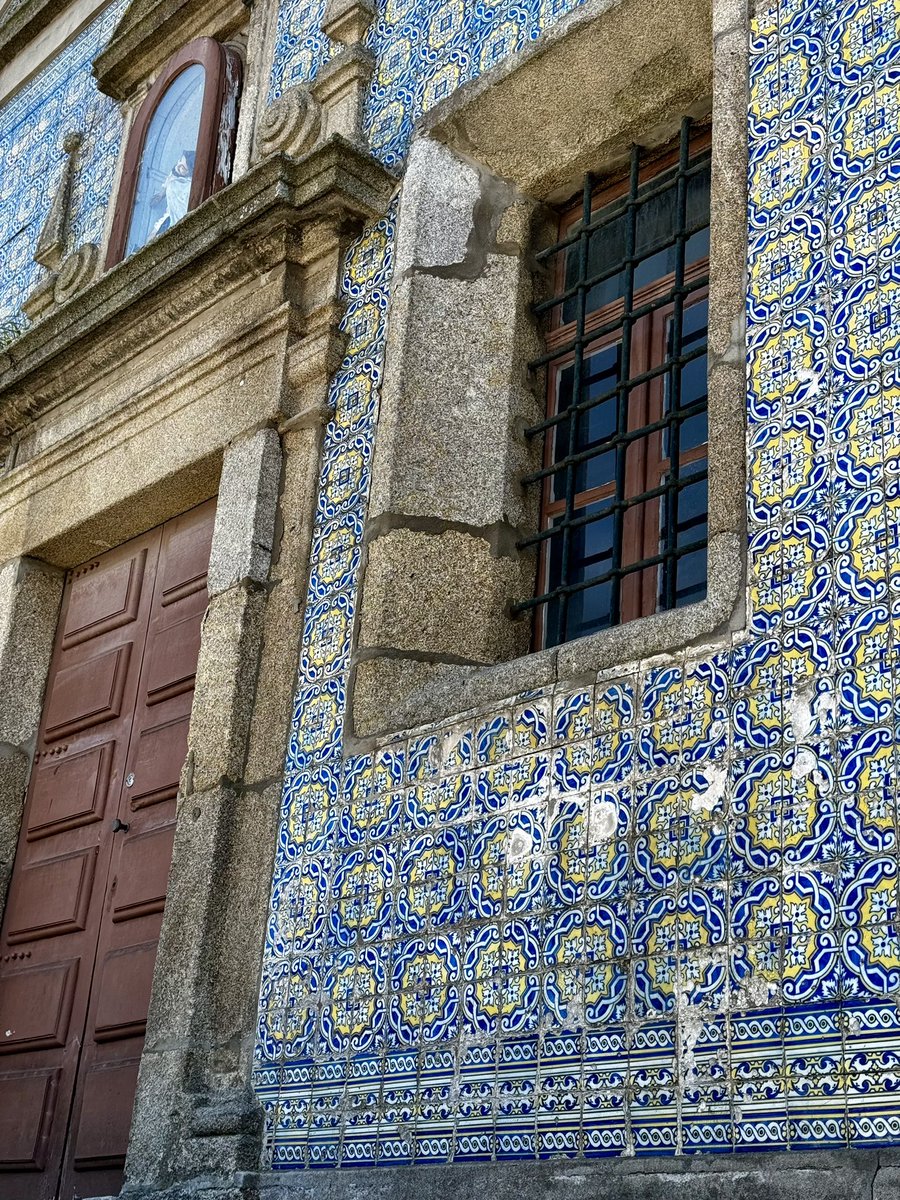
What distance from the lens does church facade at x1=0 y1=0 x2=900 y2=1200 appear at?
320 centimetres

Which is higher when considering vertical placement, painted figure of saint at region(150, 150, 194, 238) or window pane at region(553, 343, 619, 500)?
painted figure of saint at region(150, 150, 194, 238)

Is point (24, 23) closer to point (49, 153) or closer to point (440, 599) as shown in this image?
point (49, 153)

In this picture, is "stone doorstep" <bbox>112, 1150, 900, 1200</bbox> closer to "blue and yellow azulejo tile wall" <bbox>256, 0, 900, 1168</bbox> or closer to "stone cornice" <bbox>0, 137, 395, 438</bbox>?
"blue and yellow azulejo tile wall" <bbox>256, 0, 900, 1168</bbox>

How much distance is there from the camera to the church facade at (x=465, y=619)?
3.20m

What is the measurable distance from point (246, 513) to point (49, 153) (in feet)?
11.2

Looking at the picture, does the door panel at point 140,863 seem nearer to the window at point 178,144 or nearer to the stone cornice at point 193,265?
the stone cornice at point 193,265

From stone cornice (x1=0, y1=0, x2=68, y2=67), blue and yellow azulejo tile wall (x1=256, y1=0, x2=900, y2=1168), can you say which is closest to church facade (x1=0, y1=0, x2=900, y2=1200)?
blue and yellow azulejo tile wall (x1=256, y1=0, x2=900, y2=1168)

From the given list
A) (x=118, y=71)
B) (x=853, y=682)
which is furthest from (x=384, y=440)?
(x=118, y=71)

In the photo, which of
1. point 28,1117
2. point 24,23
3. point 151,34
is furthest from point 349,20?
point 28,1117

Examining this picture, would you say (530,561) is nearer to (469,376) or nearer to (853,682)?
(469,376)

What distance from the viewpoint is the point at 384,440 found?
15.2 feet

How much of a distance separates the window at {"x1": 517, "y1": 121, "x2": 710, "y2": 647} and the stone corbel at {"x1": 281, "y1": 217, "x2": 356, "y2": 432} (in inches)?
25.2

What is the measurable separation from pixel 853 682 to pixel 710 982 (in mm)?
636

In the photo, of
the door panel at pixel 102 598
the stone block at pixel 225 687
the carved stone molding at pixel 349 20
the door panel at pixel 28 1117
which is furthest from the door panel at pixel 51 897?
the carved stone molding at pixel 349 20
